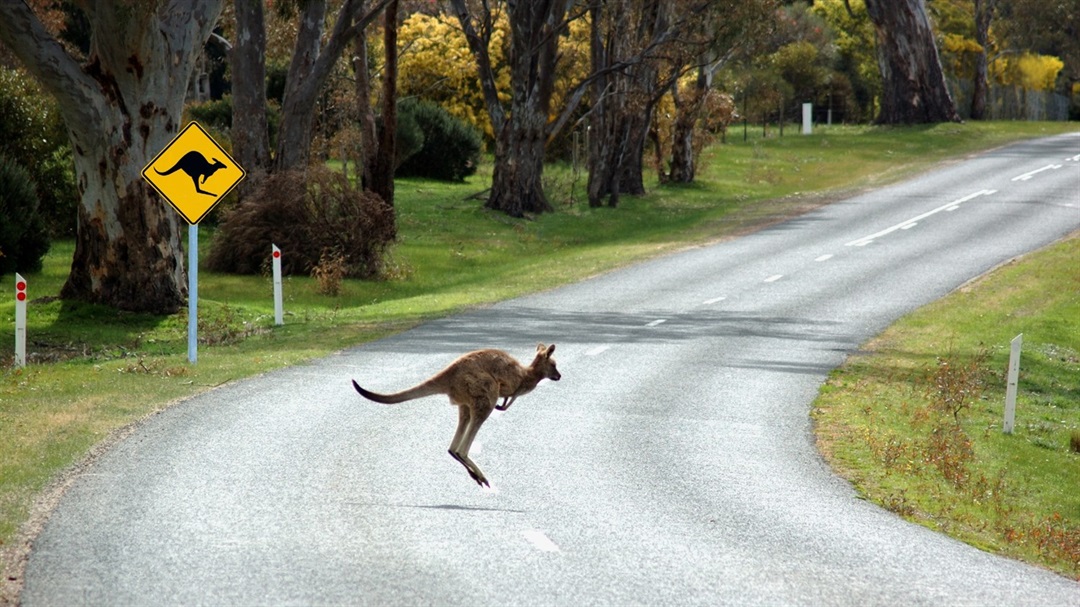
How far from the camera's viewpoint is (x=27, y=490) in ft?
38.0

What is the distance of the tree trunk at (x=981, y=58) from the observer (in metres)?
71.1

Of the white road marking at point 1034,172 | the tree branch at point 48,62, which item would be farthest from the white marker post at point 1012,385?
the white road marking at point 1034,172

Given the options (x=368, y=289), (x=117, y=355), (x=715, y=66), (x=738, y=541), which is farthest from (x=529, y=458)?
(x=715, y=66)

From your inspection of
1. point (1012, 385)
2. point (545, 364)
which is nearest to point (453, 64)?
point (1012, 385)

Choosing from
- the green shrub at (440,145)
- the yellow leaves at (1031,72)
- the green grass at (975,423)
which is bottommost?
the green grass at (975,423)

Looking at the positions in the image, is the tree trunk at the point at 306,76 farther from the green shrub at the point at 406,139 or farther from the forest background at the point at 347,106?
the green shrub at the point at 406,139

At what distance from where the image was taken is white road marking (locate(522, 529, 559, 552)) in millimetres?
9906

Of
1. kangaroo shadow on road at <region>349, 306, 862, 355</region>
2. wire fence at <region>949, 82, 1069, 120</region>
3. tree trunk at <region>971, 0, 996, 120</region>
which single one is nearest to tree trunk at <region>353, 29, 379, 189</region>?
kangaroo shadow on road at <region>349, 306, 862, 355</region>

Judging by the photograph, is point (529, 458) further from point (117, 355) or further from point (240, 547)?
point (117, 355)

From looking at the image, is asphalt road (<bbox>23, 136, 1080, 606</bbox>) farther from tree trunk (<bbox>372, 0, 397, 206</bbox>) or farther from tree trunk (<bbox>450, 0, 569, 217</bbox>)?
tree trunk (<bbox>450, 0, 569, 217</bbox>)

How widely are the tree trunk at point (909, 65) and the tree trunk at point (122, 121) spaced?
149 feet

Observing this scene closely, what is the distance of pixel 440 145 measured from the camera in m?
52.2

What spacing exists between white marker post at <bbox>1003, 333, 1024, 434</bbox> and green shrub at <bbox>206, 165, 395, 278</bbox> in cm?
1629

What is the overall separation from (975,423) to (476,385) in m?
10.3
